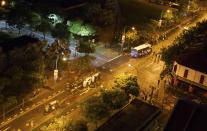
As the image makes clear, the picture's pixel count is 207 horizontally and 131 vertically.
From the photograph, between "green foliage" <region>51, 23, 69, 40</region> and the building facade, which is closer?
the building facade

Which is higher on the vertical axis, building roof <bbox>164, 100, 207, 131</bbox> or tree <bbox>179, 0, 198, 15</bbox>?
tree <bbox>179, 0, 198, 15</bbox>

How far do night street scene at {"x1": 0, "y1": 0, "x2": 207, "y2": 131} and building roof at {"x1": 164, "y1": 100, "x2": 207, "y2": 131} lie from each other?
0.11 m

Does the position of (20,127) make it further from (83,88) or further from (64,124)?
(83,88)

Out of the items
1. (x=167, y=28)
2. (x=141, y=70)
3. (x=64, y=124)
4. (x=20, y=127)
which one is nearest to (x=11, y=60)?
(x=20, y=127)

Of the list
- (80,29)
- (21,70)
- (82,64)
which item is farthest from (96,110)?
(80,29)

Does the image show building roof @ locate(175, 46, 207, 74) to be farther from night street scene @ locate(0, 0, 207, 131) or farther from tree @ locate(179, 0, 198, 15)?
tree @ locate(179, 0, 198, 15)

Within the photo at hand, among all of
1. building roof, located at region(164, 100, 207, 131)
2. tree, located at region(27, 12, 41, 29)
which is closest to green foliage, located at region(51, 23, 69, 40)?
tree, located at region(27, 12, 41, 29)

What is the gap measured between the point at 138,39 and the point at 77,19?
15.4m

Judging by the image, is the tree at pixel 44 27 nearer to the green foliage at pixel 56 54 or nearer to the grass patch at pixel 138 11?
the green foliage at pixel 56 54

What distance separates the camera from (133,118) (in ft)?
185

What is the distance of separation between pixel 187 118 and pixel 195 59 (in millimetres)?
30927

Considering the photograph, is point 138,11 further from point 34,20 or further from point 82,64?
point 82,64

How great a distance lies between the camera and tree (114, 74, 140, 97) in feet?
219

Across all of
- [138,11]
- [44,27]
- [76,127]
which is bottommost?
[76,127]
